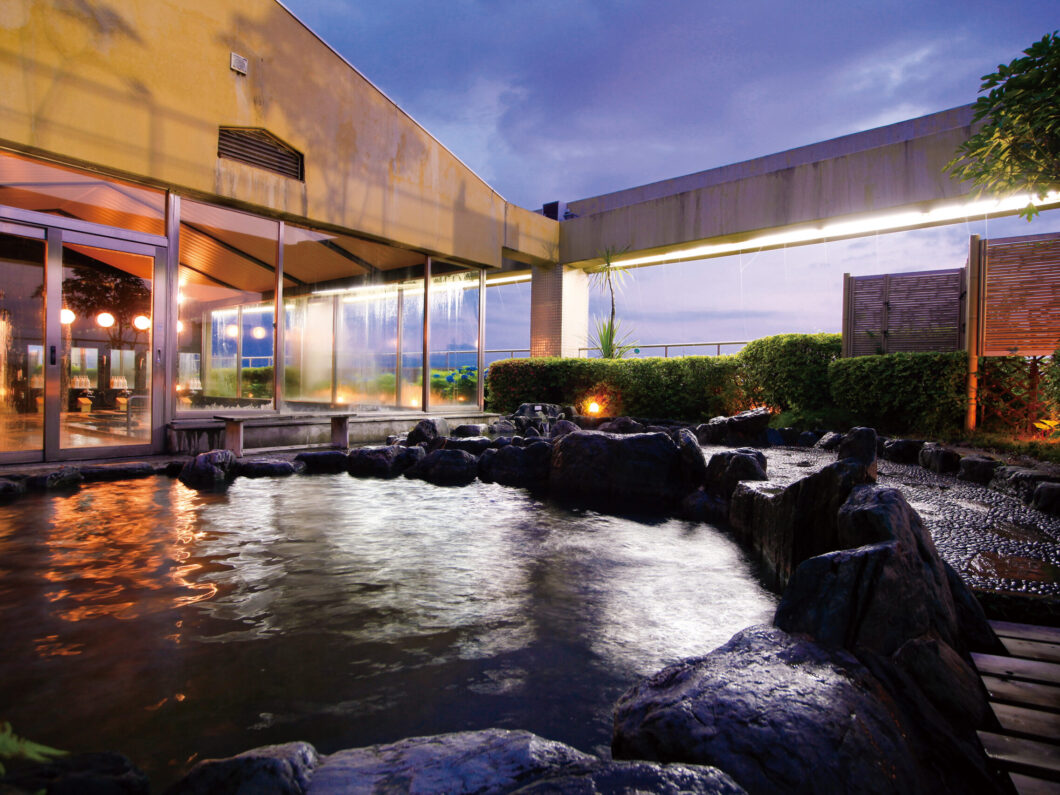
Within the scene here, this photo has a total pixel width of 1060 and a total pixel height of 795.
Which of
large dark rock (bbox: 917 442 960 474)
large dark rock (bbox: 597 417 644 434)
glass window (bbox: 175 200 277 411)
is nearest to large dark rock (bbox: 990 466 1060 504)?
large dark rock (bbox: 917 442 960 474)

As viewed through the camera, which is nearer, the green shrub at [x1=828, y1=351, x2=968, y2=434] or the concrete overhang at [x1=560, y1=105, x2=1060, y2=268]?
the green shrub at [x1=828, y1=351, x2=968, y2=434]

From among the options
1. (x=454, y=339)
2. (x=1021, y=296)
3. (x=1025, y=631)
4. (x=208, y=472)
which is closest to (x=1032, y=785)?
(x=1025, y=631)

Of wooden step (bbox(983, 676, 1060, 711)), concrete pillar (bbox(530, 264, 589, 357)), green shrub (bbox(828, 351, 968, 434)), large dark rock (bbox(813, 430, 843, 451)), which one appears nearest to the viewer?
wooden step (bbox(983, 676, 1060, 711))

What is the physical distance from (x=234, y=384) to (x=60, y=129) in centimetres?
323

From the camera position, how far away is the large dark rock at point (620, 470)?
5.12 meters

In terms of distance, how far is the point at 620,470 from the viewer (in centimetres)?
531

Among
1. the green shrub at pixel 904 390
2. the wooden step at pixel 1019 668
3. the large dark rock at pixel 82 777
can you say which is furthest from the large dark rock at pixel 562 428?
the large dark rock at pixel 82 777

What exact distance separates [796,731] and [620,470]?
397 centimetres

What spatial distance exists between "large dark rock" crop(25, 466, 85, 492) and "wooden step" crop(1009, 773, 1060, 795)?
6738 millimetres

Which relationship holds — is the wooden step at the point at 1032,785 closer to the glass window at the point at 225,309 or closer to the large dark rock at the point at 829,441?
the large dark rock at the point at 829,441

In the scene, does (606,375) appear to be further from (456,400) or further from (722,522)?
(722,522)

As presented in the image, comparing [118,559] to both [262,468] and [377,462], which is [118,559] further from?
[377,462]

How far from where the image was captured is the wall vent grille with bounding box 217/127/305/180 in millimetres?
6664

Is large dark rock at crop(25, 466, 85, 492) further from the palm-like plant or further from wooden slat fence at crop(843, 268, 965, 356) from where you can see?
wooden slat fence at crop(843, 268, 965, 356)
